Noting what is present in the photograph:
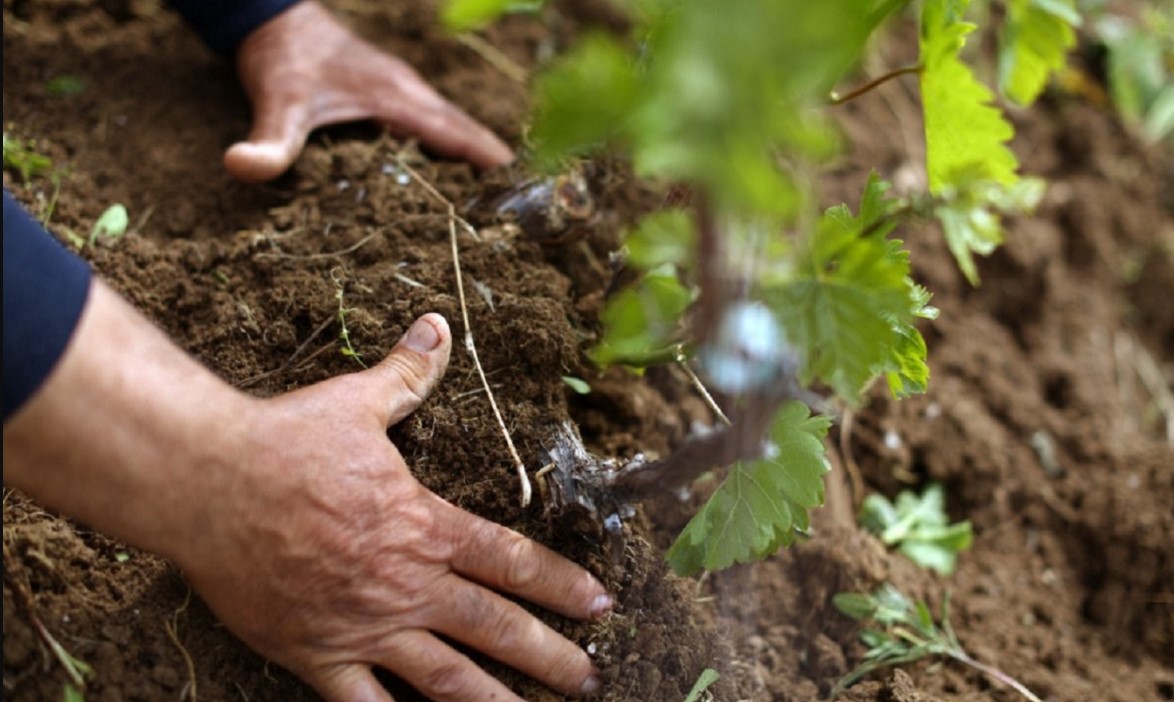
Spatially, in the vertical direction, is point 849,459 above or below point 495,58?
below

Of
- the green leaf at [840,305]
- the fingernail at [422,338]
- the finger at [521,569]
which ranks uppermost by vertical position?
the green leaf at [840,305]

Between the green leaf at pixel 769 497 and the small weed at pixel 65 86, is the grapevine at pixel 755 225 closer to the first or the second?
the green leaf at pixel 769 497

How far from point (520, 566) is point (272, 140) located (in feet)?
3.39

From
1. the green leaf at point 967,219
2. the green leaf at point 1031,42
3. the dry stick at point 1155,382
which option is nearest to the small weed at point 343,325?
the green leaf at point 967,219

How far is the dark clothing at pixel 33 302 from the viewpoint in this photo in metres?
1.25

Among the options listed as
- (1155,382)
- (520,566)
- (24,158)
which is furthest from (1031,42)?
(24,158)

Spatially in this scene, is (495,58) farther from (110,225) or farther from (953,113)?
(953,113)

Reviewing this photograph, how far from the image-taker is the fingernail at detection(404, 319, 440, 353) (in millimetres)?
1662

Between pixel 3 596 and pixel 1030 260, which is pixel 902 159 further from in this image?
pixel 3 596

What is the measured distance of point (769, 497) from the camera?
Answer: 1515 mm

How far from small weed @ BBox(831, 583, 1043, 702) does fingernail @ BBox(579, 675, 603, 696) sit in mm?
471

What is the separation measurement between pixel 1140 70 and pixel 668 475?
2529mm

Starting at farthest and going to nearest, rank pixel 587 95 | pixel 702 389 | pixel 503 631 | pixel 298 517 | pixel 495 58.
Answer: pixel 495 58
pixel 702 389
pixel 503 631
pixel 298 517
pixel 587 95

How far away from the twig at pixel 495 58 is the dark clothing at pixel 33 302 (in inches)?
54.9
